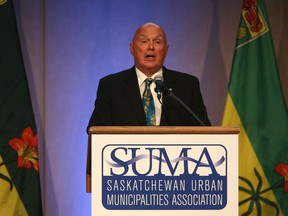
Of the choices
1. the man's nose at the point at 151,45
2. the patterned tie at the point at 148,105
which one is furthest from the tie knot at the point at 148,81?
the man's nose at the point at 151,45

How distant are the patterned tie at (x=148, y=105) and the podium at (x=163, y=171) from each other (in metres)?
0.84

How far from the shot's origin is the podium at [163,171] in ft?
6.96

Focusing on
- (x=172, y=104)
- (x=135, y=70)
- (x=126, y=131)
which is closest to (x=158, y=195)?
(x=126, y=131)

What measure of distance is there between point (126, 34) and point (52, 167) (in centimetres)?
118

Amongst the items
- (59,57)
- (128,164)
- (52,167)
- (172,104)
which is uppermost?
(59,57)

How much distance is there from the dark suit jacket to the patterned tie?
0.02 meters

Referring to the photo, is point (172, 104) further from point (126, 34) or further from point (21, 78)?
point (126, 34)

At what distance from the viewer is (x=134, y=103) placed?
120 inches

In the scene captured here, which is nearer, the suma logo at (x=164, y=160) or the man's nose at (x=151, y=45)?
the suma logo at (x=164, y=160)

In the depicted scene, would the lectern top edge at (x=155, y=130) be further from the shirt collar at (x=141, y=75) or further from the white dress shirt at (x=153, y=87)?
the shirt collar at (x=141, y=75)

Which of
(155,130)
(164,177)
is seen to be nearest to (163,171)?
(164,177)

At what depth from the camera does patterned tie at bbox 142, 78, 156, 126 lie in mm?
2990

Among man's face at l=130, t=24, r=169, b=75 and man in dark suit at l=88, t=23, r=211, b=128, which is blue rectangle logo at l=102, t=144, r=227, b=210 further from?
man's face at l=130, t=24, r=169, b=75

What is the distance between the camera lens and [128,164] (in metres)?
2.13
